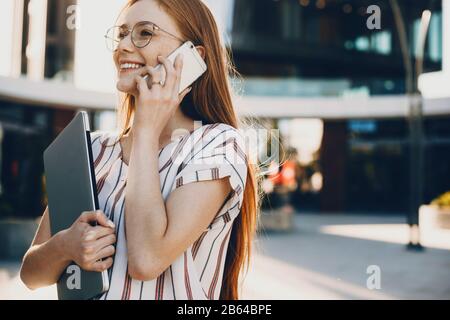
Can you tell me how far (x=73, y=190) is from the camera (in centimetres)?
121

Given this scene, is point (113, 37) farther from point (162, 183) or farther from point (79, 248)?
point (79, 248)

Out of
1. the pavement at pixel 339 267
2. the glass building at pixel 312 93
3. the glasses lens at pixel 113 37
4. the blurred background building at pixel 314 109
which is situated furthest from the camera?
the glass building at pixel 312 93

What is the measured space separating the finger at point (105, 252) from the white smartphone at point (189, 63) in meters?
0.41

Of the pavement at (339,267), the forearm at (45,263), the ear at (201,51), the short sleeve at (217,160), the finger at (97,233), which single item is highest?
the ear at (201,51)

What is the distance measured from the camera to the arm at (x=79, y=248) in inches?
42.4

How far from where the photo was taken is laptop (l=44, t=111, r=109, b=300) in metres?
1.13

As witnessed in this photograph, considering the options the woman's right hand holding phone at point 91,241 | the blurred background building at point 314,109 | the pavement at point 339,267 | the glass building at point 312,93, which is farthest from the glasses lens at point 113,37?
the glass building at point 312,93

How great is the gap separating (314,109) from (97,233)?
17.5 m

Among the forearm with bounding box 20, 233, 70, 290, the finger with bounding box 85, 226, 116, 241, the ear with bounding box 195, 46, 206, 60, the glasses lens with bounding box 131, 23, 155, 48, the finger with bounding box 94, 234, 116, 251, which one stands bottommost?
the forearm with bounding box 20, 233, 70, 290

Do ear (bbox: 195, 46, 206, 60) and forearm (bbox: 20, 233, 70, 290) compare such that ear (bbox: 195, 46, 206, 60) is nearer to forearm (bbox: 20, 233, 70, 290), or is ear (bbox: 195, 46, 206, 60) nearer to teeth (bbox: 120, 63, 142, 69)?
teeth (bbox: 120, 63, 142, 69)

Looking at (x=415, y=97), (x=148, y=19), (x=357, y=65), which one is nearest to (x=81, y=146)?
(x=148, y=19)

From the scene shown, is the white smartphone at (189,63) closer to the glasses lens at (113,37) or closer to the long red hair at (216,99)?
the long red hair at (216,99)

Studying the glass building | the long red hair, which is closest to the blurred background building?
the glass building

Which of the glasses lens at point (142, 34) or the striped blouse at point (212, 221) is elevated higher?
the glasses lens at point (142, 34)
